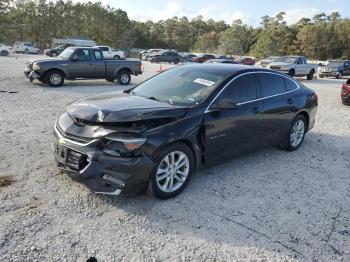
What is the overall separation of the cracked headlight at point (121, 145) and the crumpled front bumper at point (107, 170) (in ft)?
0.19

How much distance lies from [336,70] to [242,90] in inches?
1058

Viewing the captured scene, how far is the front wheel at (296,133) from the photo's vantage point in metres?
6.77

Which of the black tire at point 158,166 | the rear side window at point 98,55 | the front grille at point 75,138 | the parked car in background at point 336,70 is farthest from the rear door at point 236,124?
the parked car in background at point 336,70

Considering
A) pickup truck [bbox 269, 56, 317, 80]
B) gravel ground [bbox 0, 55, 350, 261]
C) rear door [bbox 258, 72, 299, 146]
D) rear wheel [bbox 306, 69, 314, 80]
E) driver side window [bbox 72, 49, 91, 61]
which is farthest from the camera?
rear wheel [bbox 306, 69, 314, 80]

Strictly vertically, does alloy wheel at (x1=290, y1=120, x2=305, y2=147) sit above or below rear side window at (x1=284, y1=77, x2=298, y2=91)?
below

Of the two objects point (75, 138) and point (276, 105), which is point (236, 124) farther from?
point (75, 138)

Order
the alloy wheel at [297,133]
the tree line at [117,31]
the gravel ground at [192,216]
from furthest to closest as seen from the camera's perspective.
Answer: the tree line at [117,31] → the alloy wheel at [297,133] → the gravel ground at [192,216]

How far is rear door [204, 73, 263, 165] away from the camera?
4.97 m

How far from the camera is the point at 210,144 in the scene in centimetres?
496

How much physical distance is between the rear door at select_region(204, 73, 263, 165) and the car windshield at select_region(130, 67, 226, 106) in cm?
22

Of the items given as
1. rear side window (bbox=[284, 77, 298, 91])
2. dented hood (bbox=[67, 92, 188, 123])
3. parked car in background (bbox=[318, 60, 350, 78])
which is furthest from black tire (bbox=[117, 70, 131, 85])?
parked car in background (bbox=[318, 60, 350, 78])

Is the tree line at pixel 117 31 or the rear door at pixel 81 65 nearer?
the rear door at pixel 81 65

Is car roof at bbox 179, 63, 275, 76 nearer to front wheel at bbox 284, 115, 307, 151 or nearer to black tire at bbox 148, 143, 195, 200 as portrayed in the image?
front wheel at bbox 284, 115, 307, 151

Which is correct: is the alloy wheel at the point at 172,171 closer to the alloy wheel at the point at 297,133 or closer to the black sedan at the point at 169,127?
the black sedan at the point at 169,127
